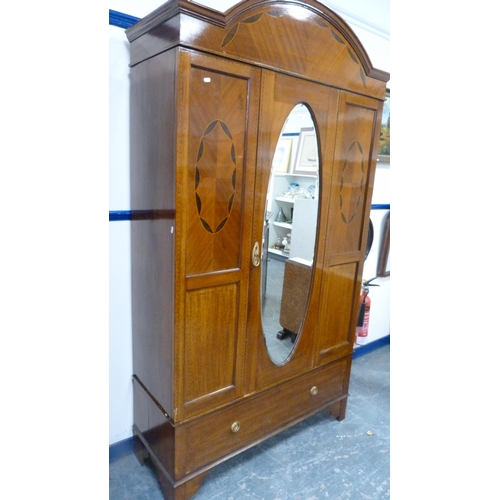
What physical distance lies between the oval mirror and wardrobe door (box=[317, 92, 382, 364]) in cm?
12

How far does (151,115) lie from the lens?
4.33 ft

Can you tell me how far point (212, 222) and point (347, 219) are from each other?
790 mm

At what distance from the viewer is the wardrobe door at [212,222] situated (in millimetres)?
1198

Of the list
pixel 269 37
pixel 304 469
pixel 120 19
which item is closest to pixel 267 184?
pixel 269 37

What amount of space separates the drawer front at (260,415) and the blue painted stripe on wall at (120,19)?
5.19ft

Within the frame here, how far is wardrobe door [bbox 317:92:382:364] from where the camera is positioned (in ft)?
5.53

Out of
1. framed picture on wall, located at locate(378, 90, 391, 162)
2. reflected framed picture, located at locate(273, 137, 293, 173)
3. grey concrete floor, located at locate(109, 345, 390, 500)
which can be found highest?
framed picture on wall, located at locate(378, 90, 391, 162)

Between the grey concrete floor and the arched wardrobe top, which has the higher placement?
the arched wardrobe top

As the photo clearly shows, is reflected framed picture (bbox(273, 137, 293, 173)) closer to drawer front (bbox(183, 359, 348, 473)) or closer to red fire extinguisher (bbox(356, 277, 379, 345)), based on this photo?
drawer front (bbox(183, 359, 348, 473))

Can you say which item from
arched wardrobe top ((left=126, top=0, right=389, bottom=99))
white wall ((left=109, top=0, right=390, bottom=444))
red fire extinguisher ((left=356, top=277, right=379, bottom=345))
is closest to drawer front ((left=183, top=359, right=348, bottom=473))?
white wall ((left=109, top=0, right=390, bottom=444))

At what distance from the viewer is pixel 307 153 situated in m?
1.56

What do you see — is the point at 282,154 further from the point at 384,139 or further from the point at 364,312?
the point at 364,312
